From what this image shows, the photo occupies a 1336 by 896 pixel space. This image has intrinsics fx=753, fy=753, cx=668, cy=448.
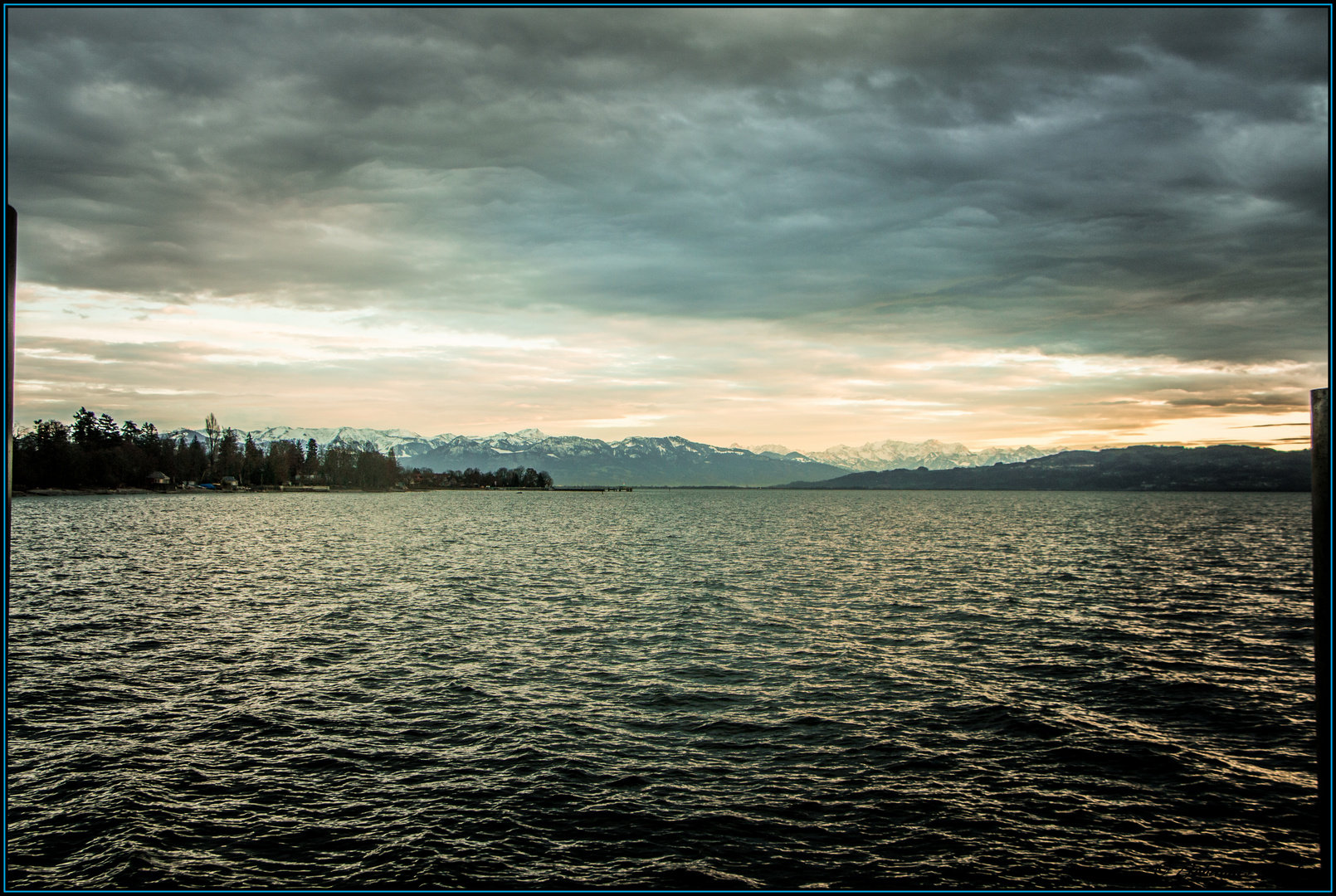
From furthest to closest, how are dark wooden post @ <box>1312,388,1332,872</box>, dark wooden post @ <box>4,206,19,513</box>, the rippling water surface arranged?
1. the rippling water surface
2. dark wooden post @ <box>1312,388,1332,872</box>
3. dark wooden post @ <box>4,206,19,513</box>

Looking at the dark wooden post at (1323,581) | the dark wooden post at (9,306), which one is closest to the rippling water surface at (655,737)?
the dark wooden post at (1323,581)

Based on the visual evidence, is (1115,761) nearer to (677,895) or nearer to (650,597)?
(677,895)

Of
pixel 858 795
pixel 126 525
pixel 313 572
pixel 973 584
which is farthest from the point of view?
pixel 126 525

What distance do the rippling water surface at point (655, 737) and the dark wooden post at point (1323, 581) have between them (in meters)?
8.39

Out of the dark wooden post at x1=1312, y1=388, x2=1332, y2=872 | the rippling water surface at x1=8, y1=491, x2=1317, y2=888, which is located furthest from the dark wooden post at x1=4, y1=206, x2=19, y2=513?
the dark wooden post at x1=1312, y1=388, x2=1332, y2=872

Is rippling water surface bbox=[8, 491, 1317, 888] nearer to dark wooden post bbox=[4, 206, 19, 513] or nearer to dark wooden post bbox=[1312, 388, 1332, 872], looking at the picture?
dark wooden post bbox=[1312, 388, 1332, 872]

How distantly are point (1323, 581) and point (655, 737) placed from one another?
Result: 1810cm

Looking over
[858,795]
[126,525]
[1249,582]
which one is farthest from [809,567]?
[126,525]

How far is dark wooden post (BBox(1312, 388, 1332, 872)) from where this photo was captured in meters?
8.40

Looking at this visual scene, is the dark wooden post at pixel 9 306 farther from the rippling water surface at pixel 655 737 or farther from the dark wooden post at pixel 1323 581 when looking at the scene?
the dark wooden post at pixel 1323 581

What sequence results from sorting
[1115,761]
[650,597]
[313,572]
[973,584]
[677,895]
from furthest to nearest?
[313,572] → [973,584] → [650,597] → [1115,761] → [677,895]

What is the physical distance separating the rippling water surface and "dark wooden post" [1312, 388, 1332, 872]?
Answer: 8.39m

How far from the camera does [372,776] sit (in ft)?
65.1

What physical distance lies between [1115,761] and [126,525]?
12925 centimetres
